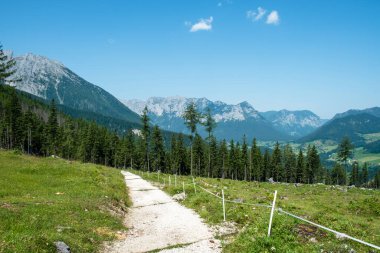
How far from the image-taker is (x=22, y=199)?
19.2 meters

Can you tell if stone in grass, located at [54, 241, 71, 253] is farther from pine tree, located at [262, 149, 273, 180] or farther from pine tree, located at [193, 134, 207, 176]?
pine tree, located at [262, 149, 273, 180]

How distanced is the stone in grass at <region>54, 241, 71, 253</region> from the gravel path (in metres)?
2.08

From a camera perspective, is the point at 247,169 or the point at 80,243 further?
the point at 247,169

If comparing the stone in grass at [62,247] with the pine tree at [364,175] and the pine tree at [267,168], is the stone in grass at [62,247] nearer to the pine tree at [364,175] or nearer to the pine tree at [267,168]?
the pine tree at [267,168]

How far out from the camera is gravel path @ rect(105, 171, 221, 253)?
1453 centimetres

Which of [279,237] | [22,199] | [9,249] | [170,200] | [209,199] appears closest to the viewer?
[9,249]

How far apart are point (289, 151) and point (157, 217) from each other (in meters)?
122

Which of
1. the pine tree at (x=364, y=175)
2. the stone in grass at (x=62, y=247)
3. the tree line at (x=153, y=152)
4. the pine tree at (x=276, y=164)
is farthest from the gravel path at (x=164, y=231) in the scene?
the pine tree at (x=364, y=175)

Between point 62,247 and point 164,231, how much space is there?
21.7ft

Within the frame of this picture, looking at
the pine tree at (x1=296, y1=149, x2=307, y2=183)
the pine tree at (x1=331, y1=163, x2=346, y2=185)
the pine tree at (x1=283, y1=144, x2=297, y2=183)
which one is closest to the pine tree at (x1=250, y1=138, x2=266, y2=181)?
the pine tree at (x1=283, y1=144, x2=297, y2=183)

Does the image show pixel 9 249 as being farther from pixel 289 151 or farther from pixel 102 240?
pixel 289 151

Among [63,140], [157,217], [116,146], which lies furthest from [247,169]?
[157,217]

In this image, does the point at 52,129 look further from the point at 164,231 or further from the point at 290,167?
the point at 164,231

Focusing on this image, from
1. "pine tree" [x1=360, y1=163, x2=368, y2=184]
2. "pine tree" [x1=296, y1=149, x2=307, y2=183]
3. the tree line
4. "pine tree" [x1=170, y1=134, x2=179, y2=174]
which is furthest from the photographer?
"pine tree" [x1=360, y1=163, x2=368, y2=184]
